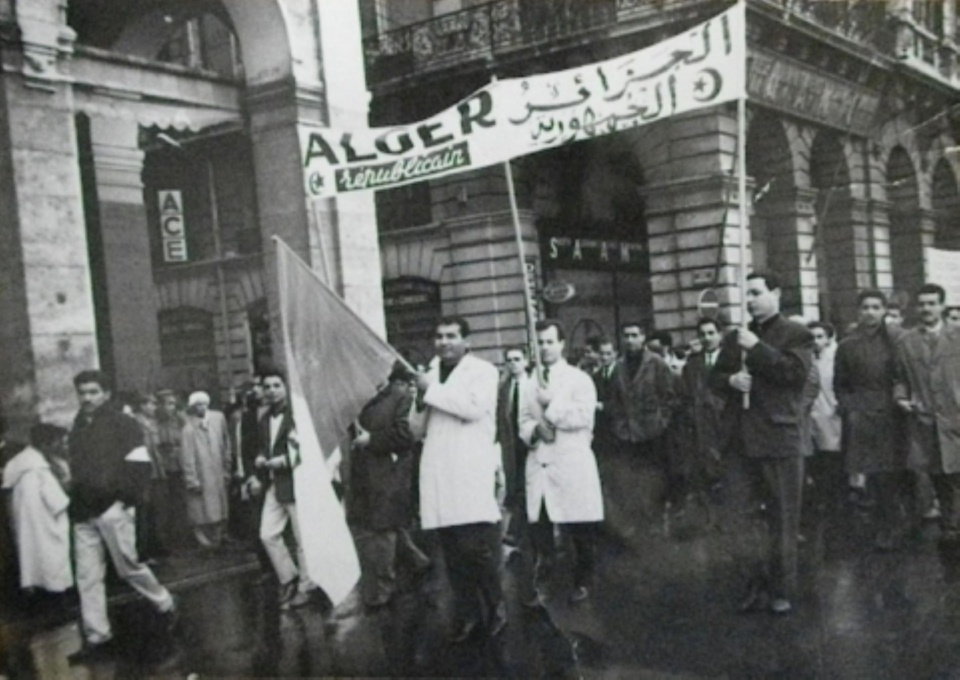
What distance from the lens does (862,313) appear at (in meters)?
5.34

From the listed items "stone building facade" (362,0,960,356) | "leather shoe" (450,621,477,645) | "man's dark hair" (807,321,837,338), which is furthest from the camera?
"man's dark hair" (807,321,837,338)

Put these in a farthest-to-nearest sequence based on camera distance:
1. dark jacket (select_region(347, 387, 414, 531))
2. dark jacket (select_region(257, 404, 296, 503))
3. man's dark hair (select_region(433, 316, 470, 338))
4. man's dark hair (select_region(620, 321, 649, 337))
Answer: dark jacket (select_region(257, 404, 296, 503)), dark jacket (select_region(347, 387, 414, 531)), man's dark hair (select_region(620, 321, 649, 337)), man's dark hair (select_region(433, 316, 470, 338))

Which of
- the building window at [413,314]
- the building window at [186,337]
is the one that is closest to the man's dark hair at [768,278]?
the building window at [413,314]

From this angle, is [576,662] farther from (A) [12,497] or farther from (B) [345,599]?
(A) [12,497]

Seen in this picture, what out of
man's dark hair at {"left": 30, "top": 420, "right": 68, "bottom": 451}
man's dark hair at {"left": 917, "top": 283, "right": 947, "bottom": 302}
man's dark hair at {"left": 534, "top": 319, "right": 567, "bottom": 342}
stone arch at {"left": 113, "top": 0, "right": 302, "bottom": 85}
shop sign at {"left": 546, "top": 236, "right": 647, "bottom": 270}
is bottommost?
man's dark hair at {"left": 30, "top": 420, "right": 68, "bottom": 451}

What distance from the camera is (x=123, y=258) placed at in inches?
284

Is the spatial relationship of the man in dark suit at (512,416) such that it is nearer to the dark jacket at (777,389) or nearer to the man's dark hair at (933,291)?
the dark jacket at (777,389)

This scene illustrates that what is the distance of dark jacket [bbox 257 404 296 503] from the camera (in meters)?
5.85

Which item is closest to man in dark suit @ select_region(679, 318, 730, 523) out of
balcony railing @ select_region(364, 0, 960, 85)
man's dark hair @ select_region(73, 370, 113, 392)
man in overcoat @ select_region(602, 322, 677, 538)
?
man in overcoat @ select_region(602, 322, 677, 538)

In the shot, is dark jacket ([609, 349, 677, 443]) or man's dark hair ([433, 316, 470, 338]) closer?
man's dark hair ([433, 316, 470, 338])

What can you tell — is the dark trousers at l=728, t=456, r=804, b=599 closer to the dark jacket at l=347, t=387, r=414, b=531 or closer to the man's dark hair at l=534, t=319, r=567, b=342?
the man's dark hair at l=534, t=319, r=567, b=342

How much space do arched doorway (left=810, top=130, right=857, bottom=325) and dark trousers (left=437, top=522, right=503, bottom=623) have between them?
214cm

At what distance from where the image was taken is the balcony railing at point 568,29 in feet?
15.0

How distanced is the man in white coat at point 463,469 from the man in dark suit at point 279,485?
1309 millimetres
